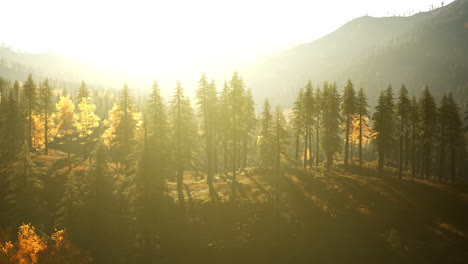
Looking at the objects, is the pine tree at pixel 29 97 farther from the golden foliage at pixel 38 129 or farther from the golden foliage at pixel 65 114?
the golden foliage at pixel 65 114

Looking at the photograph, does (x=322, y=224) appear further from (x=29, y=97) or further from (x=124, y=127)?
(x=29, y=97)

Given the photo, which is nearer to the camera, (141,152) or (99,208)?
(141,152)

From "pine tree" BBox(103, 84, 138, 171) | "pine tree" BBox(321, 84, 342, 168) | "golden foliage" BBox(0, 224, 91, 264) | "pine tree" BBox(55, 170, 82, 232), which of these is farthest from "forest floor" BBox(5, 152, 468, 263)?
"pine tree" BBox(321, 84, 342, 168)

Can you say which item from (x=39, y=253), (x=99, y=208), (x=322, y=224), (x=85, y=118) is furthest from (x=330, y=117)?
(x=39, y=253)

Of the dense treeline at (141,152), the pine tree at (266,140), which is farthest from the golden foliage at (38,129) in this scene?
the pine tree at (266,140)

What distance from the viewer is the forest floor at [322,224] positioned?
21.7 m

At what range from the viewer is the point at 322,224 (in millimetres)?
25344

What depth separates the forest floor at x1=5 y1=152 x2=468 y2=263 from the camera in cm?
2167

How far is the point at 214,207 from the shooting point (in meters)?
28.0

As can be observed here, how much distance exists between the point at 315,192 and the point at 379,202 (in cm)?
679

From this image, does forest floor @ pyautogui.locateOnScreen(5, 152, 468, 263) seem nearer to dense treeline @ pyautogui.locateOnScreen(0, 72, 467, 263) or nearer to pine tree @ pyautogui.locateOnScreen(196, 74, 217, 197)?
dense treeline @ pyautogui.locateOnScreen(0, 72, 467, 263)

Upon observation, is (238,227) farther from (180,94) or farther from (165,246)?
(180,94)

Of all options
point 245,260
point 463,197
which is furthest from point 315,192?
point 463,197

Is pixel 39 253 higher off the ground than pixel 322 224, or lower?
lower
